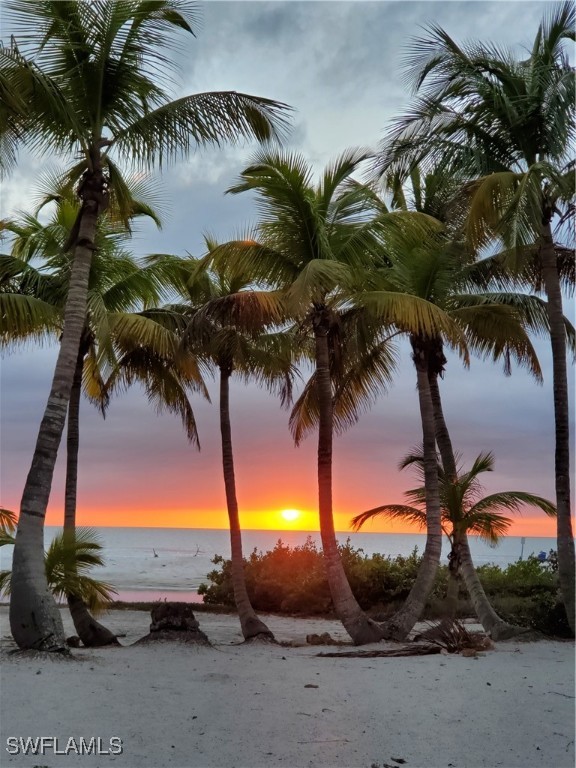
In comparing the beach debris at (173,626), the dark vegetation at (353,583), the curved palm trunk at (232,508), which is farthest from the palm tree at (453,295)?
the dark vegetation at (353,583)

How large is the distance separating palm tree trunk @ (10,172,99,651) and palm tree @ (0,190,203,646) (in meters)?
1.56

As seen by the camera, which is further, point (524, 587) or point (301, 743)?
point (524, 587)

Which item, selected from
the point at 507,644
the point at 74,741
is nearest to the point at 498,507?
the point at 507,644

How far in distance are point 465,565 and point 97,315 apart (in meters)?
8.49

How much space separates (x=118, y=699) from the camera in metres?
6.50

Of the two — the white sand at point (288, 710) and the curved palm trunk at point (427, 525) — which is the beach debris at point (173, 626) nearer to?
the white sand at point (288, 710)

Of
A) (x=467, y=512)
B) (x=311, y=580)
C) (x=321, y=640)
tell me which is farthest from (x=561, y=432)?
(x=311, y=580)

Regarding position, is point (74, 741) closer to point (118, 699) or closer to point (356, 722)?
point (118, 699)

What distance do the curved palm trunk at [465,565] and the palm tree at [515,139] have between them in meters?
1.29

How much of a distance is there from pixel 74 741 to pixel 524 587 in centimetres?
1696

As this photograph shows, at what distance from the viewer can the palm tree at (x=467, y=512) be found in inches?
521

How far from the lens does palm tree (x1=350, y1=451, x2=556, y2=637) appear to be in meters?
13.2

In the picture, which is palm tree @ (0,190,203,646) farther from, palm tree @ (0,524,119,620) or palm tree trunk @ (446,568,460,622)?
palm tree trunk @ (446,568,460,622)

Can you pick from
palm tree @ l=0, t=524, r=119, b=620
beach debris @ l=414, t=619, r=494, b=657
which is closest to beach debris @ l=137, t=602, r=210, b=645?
palm tree @ l=0, t=524, r=119, b=620
